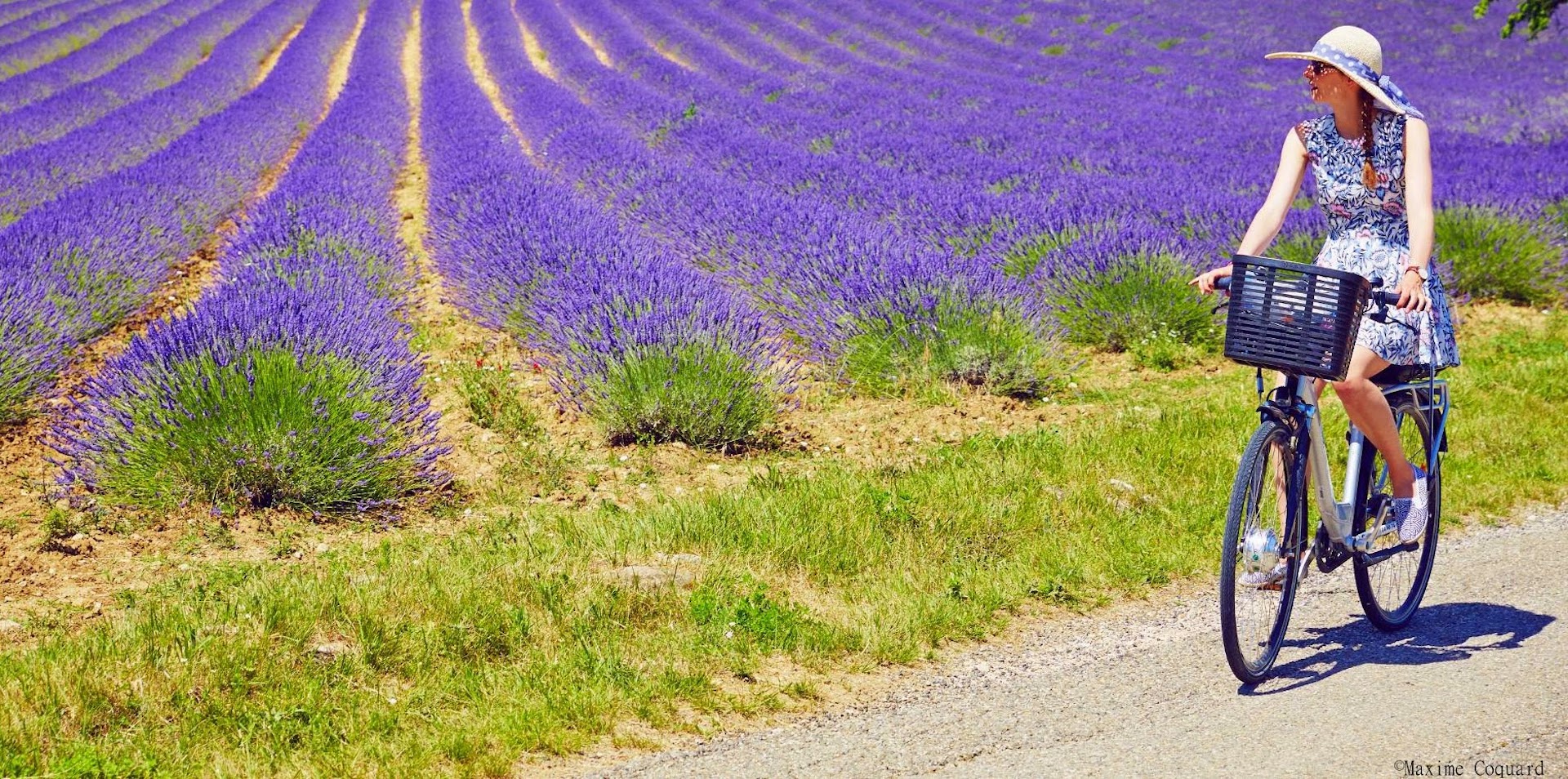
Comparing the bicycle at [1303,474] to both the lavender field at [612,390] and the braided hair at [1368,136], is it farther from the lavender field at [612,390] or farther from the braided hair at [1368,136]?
the lavender field at [612,390]

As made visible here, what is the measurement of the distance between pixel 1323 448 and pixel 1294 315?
50 centimetres

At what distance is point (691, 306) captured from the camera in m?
6.01

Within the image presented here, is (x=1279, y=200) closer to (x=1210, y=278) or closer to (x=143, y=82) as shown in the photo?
(x=1210, y=278)

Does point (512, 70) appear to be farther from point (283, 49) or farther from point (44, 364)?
point (44, 364)

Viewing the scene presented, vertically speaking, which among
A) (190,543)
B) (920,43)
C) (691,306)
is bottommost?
(190,543)

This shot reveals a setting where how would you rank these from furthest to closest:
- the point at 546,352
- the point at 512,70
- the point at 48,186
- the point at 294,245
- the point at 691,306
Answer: the point at 512,70 < the point at 48,186 < the point at 294,245 < the point at 546,352 < the point at 691,306

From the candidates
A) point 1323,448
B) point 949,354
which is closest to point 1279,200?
point 1323,448

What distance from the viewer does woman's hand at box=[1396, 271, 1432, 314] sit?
309 centimetres

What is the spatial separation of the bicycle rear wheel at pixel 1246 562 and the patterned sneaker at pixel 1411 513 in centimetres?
39

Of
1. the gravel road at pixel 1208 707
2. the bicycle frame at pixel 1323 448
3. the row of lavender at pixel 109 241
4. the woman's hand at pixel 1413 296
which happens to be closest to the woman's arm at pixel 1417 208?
the woman's hand at pixel 1413 296

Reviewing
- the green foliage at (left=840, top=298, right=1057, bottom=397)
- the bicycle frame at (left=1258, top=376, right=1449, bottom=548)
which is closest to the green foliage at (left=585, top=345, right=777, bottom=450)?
the green foliage at (left=840, top=298, right=1057, bottom=397)

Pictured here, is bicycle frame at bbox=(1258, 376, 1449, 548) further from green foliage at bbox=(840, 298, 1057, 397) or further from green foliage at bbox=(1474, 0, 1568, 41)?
green foliage at bbox=(1474, 0, 1568, 41)

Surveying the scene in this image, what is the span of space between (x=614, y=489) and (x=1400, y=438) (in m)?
2.66

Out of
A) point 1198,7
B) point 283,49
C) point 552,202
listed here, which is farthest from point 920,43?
point 552,202
